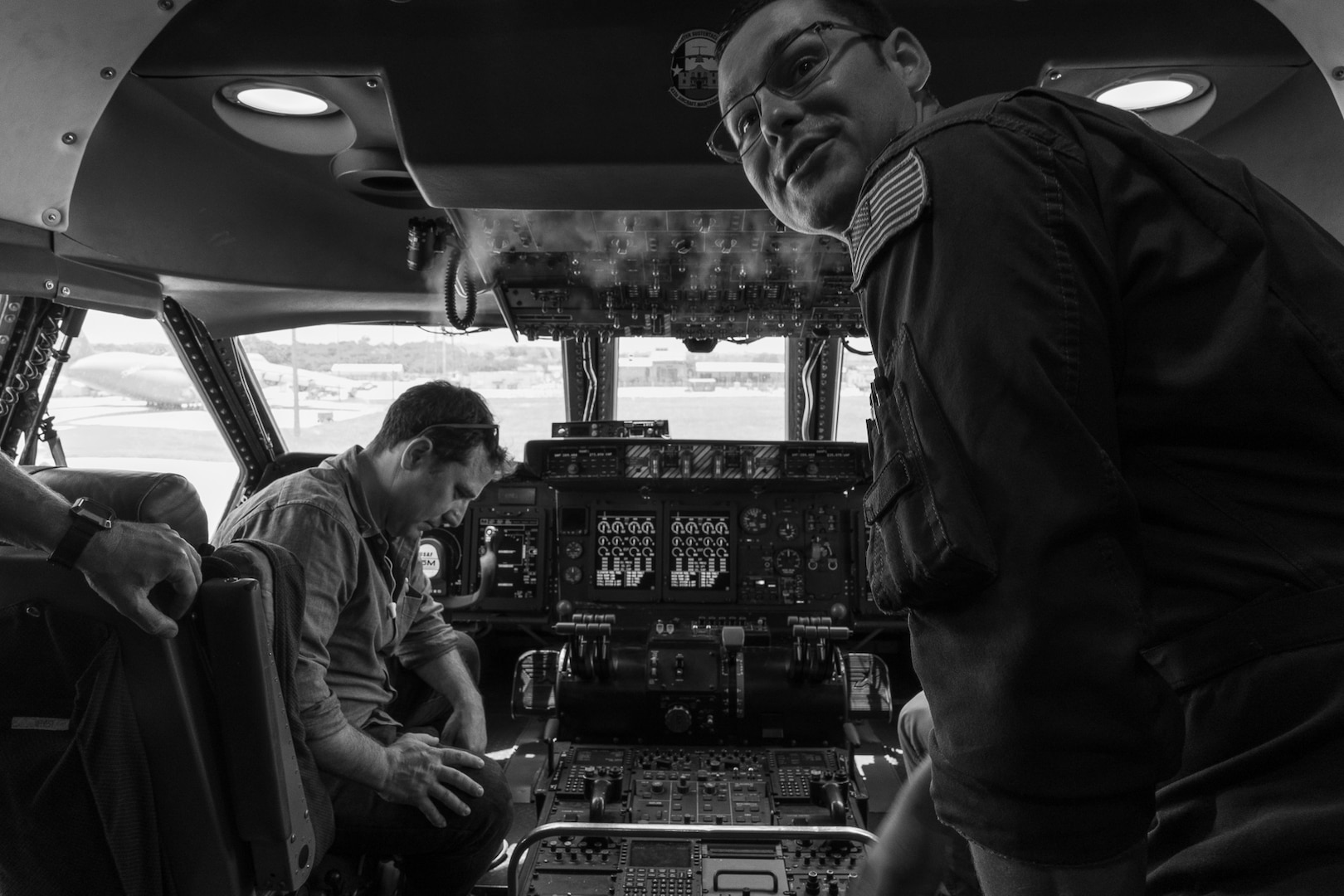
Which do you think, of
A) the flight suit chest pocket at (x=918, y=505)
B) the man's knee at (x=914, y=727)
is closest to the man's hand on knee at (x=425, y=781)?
the man's knee at (x=914, y=727)

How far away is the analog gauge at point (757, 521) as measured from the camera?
13.7 ft

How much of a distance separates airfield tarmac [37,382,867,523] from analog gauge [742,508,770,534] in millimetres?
391

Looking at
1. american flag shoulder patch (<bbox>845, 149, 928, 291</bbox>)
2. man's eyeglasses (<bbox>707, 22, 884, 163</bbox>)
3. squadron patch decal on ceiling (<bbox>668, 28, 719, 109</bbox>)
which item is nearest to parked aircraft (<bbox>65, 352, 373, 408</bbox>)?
squadron patch decal on ceiling (<bbox>668, 28, 719, 109</bbox>)

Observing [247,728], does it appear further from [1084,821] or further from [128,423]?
[128,423]

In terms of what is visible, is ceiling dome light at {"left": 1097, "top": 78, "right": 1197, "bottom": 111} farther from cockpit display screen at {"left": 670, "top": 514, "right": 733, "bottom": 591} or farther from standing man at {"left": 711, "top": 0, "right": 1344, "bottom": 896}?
cockpit display screen at {"left": 670, "top": 514, "right": 733, "bottom": 591}

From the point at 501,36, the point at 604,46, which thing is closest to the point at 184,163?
the point at 501,36

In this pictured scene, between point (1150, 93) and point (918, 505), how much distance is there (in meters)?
2.39

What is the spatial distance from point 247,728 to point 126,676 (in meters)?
0.20

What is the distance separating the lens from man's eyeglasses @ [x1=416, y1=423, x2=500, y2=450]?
7.62ft

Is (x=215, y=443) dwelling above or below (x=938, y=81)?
below

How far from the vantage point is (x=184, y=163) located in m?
3.02

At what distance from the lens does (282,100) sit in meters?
2.58

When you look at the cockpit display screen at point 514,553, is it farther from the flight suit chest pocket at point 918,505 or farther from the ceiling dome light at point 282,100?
the flight suit chest pocket at point 918,505

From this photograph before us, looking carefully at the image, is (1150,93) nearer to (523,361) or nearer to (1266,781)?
(1266,781)
